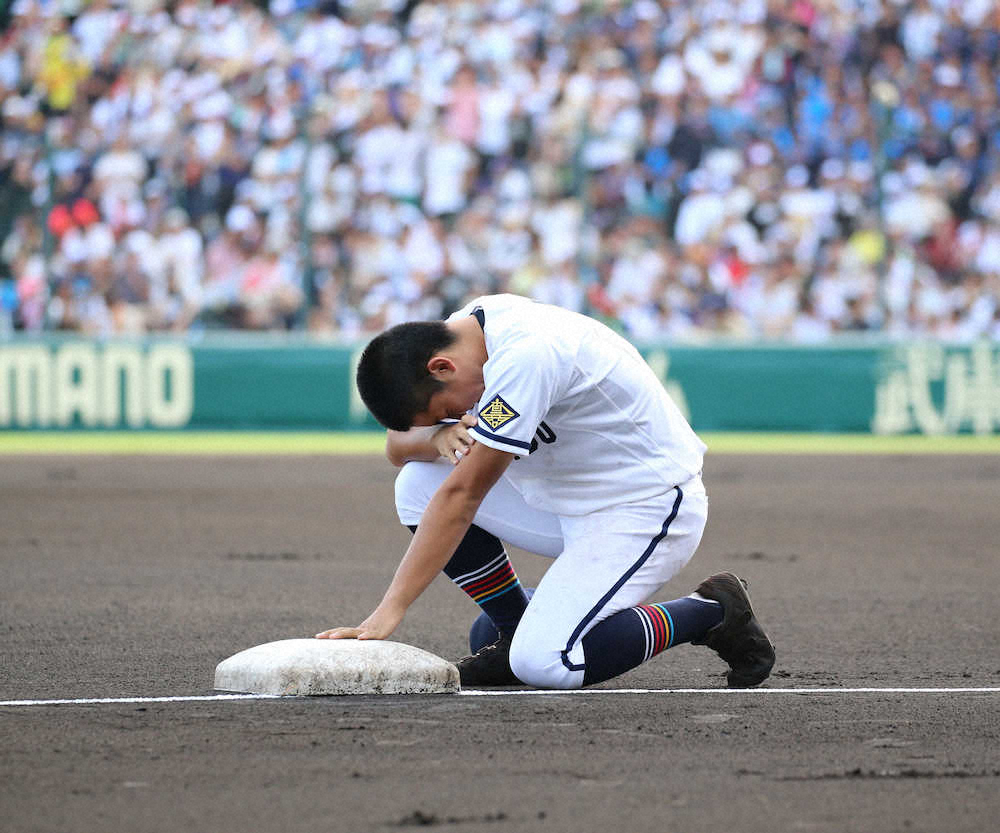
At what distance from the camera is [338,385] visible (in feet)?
59.3

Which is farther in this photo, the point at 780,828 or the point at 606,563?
the point at 606,563

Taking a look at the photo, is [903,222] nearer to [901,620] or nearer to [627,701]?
[901,620]

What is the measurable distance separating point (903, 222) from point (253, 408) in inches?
287

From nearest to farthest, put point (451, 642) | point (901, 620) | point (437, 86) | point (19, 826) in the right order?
point (19, 826) < point (451, 642) < point (901, 620) < point (437, 86)

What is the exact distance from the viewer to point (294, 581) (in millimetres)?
8516

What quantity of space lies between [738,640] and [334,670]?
4.28 feet

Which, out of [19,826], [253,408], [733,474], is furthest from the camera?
[253,408]

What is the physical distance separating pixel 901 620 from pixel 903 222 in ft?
39.2

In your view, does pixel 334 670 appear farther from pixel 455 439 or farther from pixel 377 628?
pixel 455 439

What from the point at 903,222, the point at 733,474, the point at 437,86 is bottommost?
the point at 733,474

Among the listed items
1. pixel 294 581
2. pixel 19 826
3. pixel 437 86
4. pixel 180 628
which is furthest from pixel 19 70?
pixel 19 826

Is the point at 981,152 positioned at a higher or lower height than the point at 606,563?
higher

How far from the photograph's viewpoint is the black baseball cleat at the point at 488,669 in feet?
18.0

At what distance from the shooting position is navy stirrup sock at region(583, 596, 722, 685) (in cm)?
514
